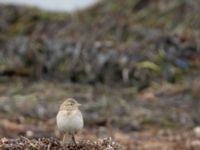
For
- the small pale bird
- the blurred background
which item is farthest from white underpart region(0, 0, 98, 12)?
the small pale bird

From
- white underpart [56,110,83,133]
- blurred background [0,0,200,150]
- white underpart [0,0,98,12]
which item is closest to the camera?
white underpart [56,110,83,133]

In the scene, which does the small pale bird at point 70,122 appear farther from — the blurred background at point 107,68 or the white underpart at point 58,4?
the white underpart at point 58,4

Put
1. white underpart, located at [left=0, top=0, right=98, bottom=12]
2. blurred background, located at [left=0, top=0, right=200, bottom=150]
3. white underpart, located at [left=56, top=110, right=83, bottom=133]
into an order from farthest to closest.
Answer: white underpart, located at [left=0, top=0, right=98, bottom=12] → blurred background, located at [left=0, top=0, right=200, bottom=150] → white underpart, located at [left=56, top=110, right=83, bottom=133]

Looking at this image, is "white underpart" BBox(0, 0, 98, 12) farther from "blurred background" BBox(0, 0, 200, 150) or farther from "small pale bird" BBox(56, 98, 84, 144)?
"small pale bird" BBox(56, 98, 84, 144)

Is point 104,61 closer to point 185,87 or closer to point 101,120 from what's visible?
point 185,87

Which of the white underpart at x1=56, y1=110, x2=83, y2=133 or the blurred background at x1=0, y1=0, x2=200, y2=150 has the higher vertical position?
the blurred background at x1=0, y1=0, x2=200, y2=150

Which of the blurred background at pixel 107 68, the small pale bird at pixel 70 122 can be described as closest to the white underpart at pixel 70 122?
the small pale bird at pixel 70 122

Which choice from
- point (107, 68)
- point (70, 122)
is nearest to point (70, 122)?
point (70, 122)

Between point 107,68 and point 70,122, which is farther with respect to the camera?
point 107,68

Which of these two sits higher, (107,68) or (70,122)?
(107,68)

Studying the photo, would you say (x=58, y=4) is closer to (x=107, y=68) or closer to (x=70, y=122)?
(x=107, y=68)
